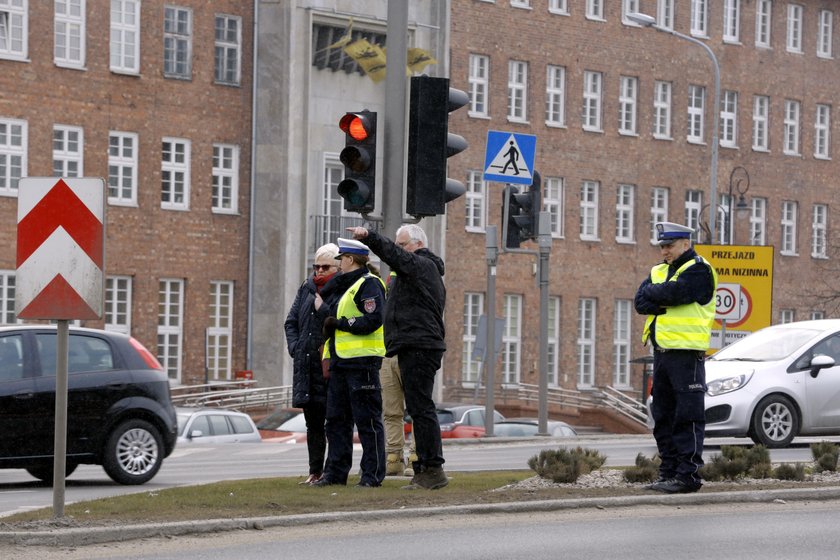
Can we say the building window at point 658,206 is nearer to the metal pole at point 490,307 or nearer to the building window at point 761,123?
the building window at point 761,123

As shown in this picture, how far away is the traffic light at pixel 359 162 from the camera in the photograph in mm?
14414

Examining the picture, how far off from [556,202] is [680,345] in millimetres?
44205

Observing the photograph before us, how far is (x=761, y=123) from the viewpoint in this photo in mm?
64062

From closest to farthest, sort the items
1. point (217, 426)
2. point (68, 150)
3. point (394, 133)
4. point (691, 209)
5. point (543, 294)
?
point (394, 133) → point (543, 294) → point (217, 426) → point (68, 150) → point (691, 209)

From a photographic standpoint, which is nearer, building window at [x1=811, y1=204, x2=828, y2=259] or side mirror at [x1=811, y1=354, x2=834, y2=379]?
side mirror at [x1=811, y1=354, x2=834, y2=379]

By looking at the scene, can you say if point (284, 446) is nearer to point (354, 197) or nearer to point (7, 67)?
point (354, 197)

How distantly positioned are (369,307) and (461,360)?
40262 mm

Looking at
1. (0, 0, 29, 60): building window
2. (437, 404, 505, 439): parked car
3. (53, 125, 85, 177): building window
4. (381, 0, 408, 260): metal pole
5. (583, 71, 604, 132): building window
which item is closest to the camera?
(381, 0, 408, 260): metal pole

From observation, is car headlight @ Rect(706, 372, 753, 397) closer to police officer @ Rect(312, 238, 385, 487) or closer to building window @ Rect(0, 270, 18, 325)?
police officer @ Rect(312, 238, 385, 487)

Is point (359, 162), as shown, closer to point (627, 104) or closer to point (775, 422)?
point (775, 422)

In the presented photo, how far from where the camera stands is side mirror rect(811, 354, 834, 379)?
906 inches

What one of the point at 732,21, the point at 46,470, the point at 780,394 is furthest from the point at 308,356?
the point at 732,21

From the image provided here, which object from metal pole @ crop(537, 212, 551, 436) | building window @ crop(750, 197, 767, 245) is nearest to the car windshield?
metal pole @ crop(537, 212, 551, 436)

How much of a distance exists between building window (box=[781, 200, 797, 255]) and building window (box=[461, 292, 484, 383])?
13.4m
